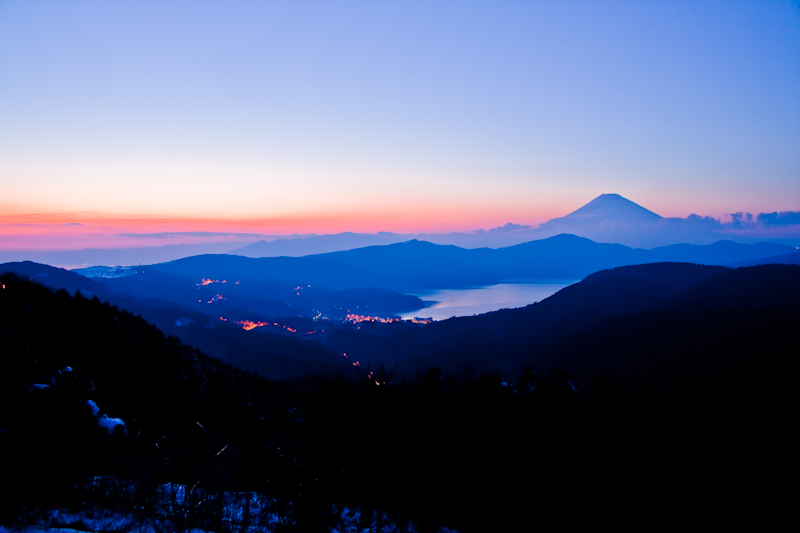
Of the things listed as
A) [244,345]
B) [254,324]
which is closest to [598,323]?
[244,345]

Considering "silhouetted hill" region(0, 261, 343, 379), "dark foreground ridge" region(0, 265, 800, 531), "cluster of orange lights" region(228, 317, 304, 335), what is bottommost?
"cluster of orange lights" region(228, 317, 304, 335)

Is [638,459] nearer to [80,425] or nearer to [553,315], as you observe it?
[80,425]

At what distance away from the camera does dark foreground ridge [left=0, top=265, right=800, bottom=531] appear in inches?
273

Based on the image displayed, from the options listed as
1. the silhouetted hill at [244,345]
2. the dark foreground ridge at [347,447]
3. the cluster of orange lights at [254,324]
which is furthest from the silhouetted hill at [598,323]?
the dark foreground ridge at [347,447]

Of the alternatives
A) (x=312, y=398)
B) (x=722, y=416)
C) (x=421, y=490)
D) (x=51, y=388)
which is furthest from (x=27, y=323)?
(x=722, y=416)

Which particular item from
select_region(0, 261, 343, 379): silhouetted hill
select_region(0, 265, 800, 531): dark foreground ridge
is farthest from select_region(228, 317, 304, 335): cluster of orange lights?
select_region(0, 265, 800, 531): dark foreground ridge

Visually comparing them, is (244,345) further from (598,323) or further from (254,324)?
(598,323)

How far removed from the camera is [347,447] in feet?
52.4

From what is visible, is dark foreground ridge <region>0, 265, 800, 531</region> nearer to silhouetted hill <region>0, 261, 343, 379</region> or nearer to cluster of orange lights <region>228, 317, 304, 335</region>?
silhouetted hill <region>0, 261, 343, 379</region>

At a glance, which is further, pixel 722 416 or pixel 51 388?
pixel 722 416

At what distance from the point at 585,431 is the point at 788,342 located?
52871 mm

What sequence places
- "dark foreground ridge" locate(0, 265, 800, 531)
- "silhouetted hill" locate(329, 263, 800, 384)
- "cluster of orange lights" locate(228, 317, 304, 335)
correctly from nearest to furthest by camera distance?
"dark foreground ridge" locate(0, 265, 800, 531)
"silhouetted hill" locate(329, 263, 800, 384)
"cluster of orange lights" locate(228, 317, 304, 335)

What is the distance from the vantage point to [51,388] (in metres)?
7.20

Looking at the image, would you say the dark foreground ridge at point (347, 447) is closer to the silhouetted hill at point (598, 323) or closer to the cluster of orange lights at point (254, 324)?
the silhouetted hill at point (598, 323)
